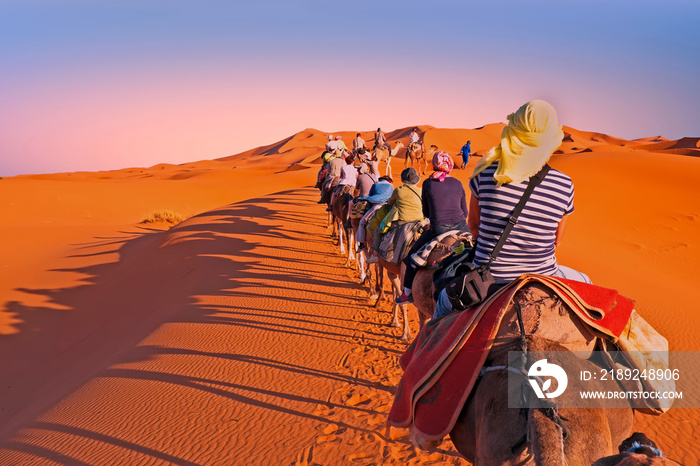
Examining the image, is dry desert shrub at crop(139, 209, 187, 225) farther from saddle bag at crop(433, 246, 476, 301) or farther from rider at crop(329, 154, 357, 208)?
saddle bag at crop(433, 246, 476, 301)

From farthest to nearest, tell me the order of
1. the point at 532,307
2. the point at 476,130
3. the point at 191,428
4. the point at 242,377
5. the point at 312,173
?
the point at 476,130 → the point at 312,173 → the point at 242,377 → the point at 191,428 → the point at 532,307

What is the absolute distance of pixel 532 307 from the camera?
261cm

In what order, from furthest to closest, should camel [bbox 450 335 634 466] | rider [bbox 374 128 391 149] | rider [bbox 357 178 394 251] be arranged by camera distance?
rider [bbox 374 128 391 149]
rider [bbox 357 178 394 251]
camel [bbox 450 335 634 466]

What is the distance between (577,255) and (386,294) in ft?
26.2

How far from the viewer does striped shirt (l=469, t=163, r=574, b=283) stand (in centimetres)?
302

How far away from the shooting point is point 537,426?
79.7 inches

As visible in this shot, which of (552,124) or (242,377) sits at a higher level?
(552,124)

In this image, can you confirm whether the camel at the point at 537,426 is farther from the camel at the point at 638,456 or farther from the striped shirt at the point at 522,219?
the striped shirt at the point at 522,219

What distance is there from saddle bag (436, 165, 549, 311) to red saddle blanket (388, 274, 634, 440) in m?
0.09

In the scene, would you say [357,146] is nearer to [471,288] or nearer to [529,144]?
[529,144]

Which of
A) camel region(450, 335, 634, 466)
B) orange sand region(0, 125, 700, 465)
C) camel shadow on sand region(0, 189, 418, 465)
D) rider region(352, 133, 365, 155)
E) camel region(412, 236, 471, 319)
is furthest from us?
rider region(352, 133, 365, 155)

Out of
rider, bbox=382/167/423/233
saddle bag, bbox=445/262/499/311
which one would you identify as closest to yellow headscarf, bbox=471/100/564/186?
saddle bag, bbox=445/262/499/311

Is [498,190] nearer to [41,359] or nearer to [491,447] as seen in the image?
[491,447]

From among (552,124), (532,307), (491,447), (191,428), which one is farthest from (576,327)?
(191,428)
